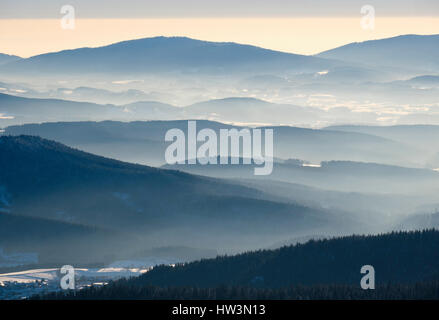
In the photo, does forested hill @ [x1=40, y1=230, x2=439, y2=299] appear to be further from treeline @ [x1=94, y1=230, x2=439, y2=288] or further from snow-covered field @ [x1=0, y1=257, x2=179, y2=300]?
snow-covered field @ [x1=0, y1=257, x2=179, y2=300]

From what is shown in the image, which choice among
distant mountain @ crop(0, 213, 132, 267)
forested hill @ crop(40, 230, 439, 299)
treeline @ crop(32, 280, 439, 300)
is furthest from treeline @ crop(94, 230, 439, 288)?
distant mountain @ crop(0, 213, 132, 267)

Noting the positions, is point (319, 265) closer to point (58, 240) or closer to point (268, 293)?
point (268, 293)

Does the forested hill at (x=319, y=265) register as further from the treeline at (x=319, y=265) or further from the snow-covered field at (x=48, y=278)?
the snow-covered field at (x=48, y=278)

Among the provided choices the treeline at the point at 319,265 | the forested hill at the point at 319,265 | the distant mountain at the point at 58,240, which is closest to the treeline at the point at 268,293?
the forested hill at the point at 319,265

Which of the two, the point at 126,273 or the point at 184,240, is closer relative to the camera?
the point at 126,273

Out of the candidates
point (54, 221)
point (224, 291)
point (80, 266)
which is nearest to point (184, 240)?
point (54, 221)
